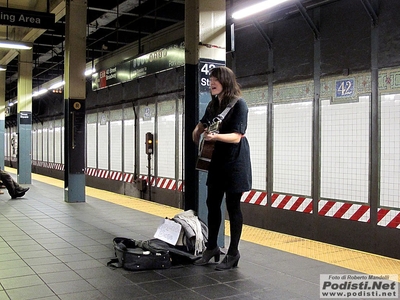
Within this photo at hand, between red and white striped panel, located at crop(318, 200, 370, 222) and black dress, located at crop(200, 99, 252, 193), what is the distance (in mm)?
2283

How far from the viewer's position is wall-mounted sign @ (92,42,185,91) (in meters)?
6.66

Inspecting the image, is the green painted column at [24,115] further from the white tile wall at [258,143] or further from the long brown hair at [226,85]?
the long brown hair at [226,85]

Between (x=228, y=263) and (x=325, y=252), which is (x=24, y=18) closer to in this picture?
(x=228, y=263)

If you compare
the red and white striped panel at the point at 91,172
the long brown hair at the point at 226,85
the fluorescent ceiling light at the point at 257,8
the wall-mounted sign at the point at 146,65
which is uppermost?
the fluorescent ceiling light at the point at 257,8

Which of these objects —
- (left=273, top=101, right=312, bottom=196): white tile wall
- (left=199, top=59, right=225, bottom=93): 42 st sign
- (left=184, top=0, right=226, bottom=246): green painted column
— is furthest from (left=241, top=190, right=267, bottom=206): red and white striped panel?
(left=199, top=59, right=225, bottom=93): 42 st sign

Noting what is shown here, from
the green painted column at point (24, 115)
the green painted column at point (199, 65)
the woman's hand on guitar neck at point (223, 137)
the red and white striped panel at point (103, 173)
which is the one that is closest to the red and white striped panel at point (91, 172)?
the red and white striped panel at point (103, 173)

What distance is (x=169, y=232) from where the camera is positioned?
429 cm

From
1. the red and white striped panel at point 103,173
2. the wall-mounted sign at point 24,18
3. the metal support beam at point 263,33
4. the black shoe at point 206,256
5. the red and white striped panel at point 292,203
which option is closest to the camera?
the black shoe at point 206,256

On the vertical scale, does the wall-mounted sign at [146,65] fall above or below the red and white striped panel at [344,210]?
above

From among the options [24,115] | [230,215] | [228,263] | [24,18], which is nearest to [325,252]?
[228,263]

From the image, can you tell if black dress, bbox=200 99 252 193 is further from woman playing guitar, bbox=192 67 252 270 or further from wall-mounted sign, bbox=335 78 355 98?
wall-mounted sign, bbox=335 78 355 98

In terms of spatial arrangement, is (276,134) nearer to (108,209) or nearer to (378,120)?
(378,120)

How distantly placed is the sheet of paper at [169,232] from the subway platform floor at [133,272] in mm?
302

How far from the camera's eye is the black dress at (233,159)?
151 inches
